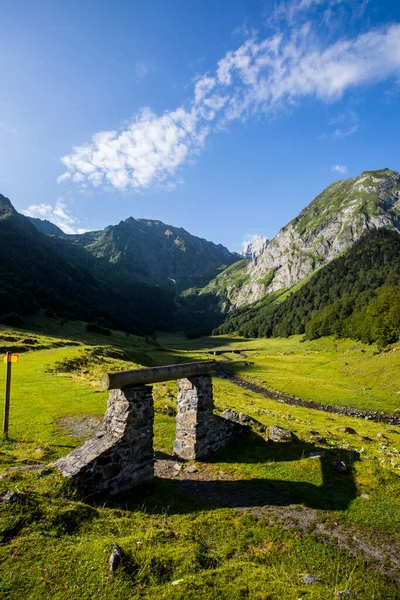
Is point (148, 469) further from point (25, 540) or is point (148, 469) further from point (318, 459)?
point (318, 459)

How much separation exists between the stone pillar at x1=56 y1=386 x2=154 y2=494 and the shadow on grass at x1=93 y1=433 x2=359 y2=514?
1.95 feet

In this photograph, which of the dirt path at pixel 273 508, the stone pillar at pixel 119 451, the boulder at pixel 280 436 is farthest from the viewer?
the boulder at pixel 280 436

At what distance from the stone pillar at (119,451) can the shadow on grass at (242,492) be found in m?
0.59

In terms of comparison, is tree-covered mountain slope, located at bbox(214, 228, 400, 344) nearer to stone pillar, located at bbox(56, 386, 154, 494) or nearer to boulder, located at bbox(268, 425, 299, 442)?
boulder, located at bbox(268, 425, 299, 442)

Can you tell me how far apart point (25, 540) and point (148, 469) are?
6.56m

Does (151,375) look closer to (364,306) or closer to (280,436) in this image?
(280,436)

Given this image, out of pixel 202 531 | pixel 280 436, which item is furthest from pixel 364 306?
pixel 202 531

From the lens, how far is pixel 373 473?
1546 cm

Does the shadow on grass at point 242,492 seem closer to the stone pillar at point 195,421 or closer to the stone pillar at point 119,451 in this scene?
the stone pillar at point 119,451

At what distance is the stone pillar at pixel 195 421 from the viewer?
17.4 m

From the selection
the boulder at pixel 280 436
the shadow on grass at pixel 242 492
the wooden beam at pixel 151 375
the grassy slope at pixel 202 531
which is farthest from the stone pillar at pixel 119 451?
the boulder at pixel 280 436

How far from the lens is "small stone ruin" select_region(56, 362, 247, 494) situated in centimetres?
1249

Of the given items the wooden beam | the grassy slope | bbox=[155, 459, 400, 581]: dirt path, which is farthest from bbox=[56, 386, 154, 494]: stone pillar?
bbox=[155, 459, 400, 581]: dirt path

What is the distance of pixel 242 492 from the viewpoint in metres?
14.1
